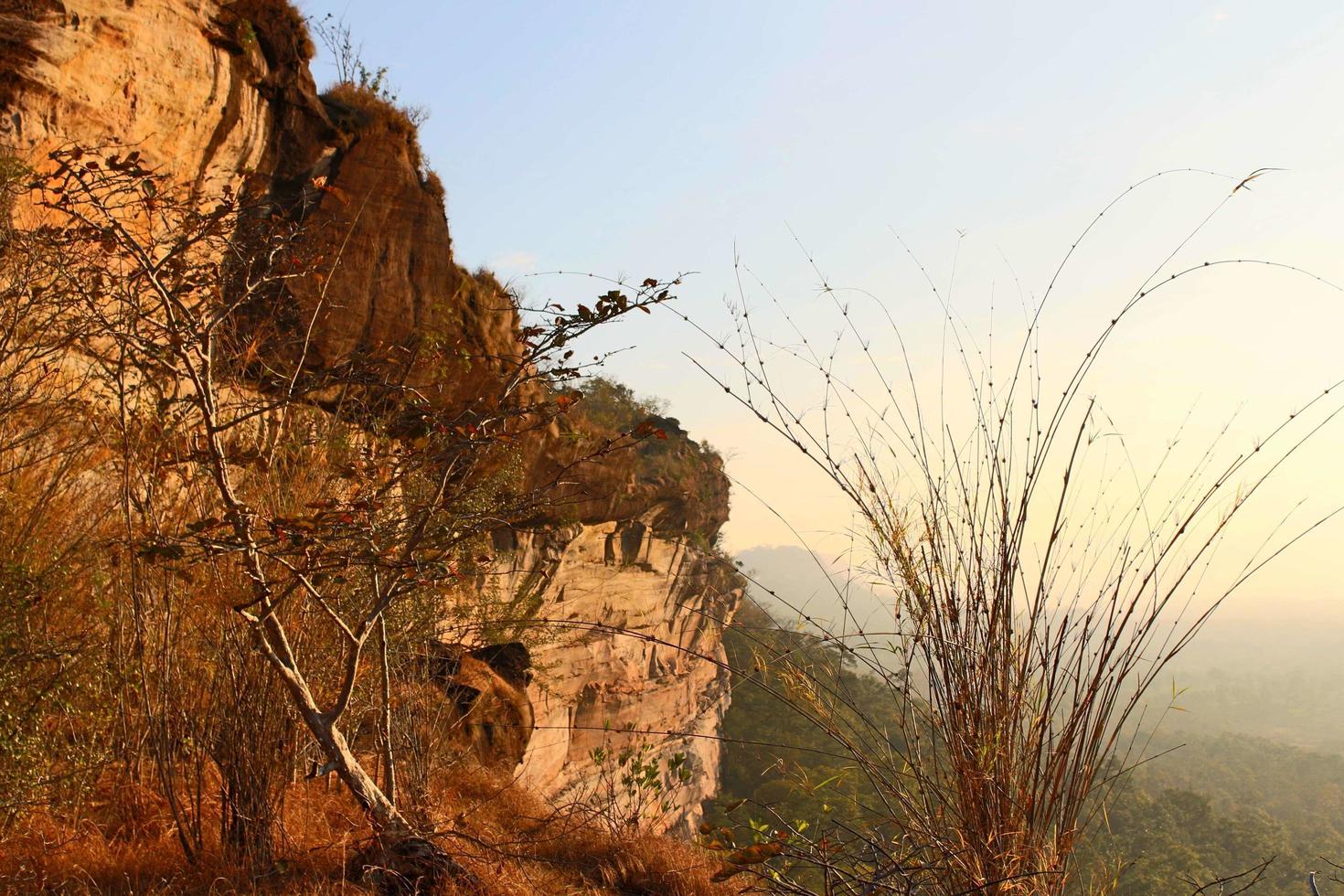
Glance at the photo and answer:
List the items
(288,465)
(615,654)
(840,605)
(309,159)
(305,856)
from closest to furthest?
(840,605) → (305,856) → (288,465) → (309,159) → (615,654)

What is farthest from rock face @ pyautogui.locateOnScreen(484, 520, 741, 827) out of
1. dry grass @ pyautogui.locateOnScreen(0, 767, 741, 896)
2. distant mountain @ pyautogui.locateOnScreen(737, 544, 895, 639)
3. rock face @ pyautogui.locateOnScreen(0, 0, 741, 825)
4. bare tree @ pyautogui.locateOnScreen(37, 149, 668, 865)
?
distant mountain @ pyautogui.locateOnScreen(737, 544, 895, 639)

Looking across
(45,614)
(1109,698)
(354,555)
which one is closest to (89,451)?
(45,614)

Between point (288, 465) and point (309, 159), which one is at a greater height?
point (309, 159)

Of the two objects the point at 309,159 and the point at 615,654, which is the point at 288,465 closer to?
the point at 309,159

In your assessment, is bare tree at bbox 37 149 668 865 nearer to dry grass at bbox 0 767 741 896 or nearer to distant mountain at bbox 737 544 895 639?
dry grass at bbox 0 767 741 896

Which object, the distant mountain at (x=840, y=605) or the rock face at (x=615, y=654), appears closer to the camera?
the distant mountain at (x=840, y=605)

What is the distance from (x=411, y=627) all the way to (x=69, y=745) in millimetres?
2089

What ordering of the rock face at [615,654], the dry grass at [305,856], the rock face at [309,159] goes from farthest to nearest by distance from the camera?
the rock face at [615,654]
the rock face at [309,159]
the dry grass at [305,856]

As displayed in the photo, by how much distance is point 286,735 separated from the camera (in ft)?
9.59

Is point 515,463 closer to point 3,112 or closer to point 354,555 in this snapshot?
point 3,112

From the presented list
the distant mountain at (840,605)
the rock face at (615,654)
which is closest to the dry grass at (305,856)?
the distant mountain at (840,605)

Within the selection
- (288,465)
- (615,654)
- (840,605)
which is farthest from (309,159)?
(615,654)

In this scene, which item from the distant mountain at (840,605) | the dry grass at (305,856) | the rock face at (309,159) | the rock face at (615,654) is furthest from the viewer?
the rock face at (615,654)

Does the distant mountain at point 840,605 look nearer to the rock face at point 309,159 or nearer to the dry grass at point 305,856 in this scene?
the rock face at point 309,159
